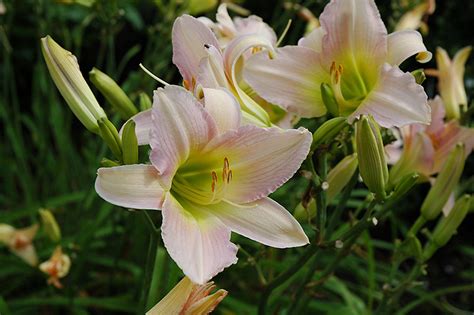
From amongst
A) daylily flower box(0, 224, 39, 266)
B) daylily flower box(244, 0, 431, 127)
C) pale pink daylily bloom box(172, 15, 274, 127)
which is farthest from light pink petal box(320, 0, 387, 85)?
daylily flower box(0, 224, 39, 266)

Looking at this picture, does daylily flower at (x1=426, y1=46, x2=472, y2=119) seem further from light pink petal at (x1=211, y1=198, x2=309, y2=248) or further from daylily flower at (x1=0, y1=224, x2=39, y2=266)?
daylily flower at (x1=0, y1=224, x2=39, y2=266)

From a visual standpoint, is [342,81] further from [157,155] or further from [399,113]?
[157,155]

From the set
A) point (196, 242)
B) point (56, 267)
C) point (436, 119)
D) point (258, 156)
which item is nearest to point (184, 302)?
point (196, 242)

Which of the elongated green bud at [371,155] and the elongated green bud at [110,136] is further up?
the elongated green bud at [110,136]

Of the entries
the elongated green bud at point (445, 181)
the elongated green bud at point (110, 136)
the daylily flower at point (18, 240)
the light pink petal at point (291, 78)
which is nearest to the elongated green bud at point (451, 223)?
the elongated green bud at point (445, 181)

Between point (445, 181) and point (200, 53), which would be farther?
point (445, 181)

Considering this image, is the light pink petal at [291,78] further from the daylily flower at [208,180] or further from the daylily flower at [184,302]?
the daylily flower at [184,302]

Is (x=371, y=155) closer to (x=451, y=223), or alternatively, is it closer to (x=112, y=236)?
(x=451, y=223)
